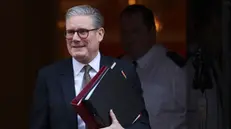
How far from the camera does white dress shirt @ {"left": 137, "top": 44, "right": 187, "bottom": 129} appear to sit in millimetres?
4668

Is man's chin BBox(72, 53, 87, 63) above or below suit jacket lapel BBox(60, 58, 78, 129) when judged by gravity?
above

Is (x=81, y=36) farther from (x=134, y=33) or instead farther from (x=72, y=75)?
(x=134, y=33)

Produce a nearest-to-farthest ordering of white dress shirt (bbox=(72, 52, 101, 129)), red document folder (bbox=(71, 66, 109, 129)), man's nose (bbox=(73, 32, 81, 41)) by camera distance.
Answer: red document folder (bbox=(71, 66, 109, 129)), man's nose (bbox=(73, 32, 81, 41)), white dress shirt (bbox=(72, 52, 101, 129))

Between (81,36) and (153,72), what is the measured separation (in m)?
1.50

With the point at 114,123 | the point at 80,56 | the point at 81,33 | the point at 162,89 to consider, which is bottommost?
the point at 162,89

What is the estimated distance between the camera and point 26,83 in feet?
21.2

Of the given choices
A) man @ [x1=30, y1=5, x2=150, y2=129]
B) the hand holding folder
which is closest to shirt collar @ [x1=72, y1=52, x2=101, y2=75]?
man @ [x1=30, y1=5, x2=150, y2=129]

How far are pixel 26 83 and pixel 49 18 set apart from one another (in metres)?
0.63

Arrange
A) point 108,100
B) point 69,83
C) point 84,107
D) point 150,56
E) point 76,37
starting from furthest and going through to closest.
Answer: point 150,56 → point 69,83 → point 76,37 → point 108,100 → point 84,107

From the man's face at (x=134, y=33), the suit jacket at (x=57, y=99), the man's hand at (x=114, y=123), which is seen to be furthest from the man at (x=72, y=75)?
the man's face at (x=134, y=33)

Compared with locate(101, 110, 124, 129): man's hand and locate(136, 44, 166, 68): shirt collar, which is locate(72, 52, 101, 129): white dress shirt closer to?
locate(101, 110, 124, 129): man's hand

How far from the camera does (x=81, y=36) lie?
11.1 feet

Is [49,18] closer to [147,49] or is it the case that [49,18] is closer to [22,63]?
[22,63]

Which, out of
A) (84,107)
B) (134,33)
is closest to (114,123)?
(84,107)
